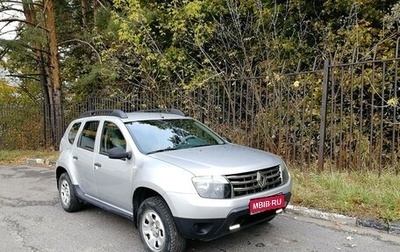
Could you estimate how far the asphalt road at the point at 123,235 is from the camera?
4151 mm

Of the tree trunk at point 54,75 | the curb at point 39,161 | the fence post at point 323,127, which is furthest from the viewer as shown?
the tree trunk at point 54,75

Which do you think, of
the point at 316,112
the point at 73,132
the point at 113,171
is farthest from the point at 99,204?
the point at 316,112

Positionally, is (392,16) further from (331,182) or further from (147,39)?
(147,39)

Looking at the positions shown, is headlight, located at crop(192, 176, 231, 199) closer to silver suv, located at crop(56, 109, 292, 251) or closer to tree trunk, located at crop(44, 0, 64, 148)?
silver suv, located at crop(56, 109, 292, 251)

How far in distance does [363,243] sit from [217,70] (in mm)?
6451

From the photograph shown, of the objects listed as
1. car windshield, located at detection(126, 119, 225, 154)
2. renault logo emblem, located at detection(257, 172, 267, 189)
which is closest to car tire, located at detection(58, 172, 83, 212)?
car windshield, located at detection(126, 119, 225, 154)

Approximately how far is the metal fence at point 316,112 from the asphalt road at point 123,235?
1.86 metres

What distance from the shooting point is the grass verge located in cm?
476

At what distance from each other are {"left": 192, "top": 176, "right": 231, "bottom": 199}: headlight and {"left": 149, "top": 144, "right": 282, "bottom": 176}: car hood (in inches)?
2.5

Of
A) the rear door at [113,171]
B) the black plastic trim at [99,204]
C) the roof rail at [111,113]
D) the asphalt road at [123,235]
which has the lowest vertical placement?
the asphalt road at [123,235]

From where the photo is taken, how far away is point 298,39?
8.97 meters

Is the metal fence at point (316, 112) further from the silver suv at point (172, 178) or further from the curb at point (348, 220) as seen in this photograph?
the silver suv at point (172, 178)

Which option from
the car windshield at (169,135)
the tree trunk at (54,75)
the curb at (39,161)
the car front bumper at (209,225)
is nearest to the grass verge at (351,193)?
the car windshield at (169,135)

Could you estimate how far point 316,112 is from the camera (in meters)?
7.11
